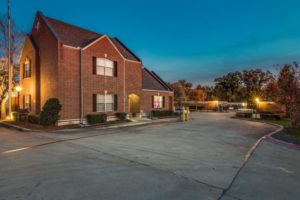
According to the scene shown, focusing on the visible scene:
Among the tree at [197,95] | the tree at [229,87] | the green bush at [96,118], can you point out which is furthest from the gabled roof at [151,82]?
the tree at [197,95]

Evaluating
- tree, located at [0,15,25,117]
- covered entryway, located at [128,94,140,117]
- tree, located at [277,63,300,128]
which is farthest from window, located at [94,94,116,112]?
tree, located at [277,63,300,128]

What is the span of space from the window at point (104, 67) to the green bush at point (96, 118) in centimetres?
382

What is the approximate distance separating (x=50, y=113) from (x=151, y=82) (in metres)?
13.9

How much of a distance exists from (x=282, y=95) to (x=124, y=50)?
1581cm

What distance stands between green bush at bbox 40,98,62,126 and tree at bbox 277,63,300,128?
16472mm

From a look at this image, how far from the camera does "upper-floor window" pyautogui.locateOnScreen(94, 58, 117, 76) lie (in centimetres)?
1703

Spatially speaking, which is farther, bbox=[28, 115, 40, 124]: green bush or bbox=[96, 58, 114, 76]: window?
bbox=[96, 58, 114, 76]: window

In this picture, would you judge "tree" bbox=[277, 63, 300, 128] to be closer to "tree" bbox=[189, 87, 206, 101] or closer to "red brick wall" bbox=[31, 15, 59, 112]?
"red brick wall" bbox=[31, 15, 59, 112]

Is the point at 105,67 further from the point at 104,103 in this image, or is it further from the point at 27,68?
the point at 27,68

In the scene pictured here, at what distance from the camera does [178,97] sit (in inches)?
1957

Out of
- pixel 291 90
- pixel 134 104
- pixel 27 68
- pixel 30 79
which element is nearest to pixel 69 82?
pixel 30 79

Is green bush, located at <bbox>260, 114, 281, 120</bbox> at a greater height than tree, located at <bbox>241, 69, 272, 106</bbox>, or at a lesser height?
lesser

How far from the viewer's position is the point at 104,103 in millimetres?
17422

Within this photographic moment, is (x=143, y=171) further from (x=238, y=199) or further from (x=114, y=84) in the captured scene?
(x=114, y=84)
